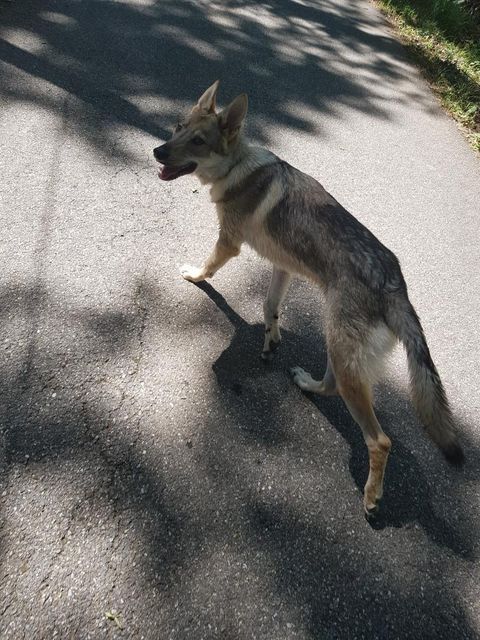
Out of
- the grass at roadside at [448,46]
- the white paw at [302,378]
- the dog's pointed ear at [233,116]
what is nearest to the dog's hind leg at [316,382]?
the white paw at [302,378]

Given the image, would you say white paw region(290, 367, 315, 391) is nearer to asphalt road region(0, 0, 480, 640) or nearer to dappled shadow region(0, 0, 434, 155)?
asphalt road region(0, 0, 480, 640)

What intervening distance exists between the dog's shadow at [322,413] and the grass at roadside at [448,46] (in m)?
4.95

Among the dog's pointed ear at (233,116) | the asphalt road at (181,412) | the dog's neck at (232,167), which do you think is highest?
the dog's pointed ear at (233,116)

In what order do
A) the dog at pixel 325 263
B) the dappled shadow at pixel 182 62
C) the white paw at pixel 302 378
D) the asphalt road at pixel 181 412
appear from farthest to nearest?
the dappled shadow at pixel 182 62, the white paw at pixel 302 378, the dog at pixel 325 263, the asphalt road at pixel 181 412

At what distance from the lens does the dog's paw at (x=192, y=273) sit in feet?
10.7

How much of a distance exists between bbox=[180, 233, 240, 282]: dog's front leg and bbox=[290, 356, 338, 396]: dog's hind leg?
0.94 m

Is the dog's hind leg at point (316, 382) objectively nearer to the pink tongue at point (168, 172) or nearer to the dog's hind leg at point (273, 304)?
the dog's hind leg at point (273, 304)

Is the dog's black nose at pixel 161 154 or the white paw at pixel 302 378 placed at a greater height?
the dog's black nose at pixel 161 154

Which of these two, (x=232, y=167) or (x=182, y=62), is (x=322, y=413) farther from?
(x=182, y=62)

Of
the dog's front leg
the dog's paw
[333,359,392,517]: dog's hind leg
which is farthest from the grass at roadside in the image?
[333,359,392,517]: dog's hind leg

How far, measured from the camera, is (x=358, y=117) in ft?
19.8

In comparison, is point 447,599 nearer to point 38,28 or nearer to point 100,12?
point 38,28

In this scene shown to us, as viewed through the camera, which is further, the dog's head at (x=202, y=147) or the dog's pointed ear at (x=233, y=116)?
the dog's head at (x=202, y=147)

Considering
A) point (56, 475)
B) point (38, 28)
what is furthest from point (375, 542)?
point (38, 28)
